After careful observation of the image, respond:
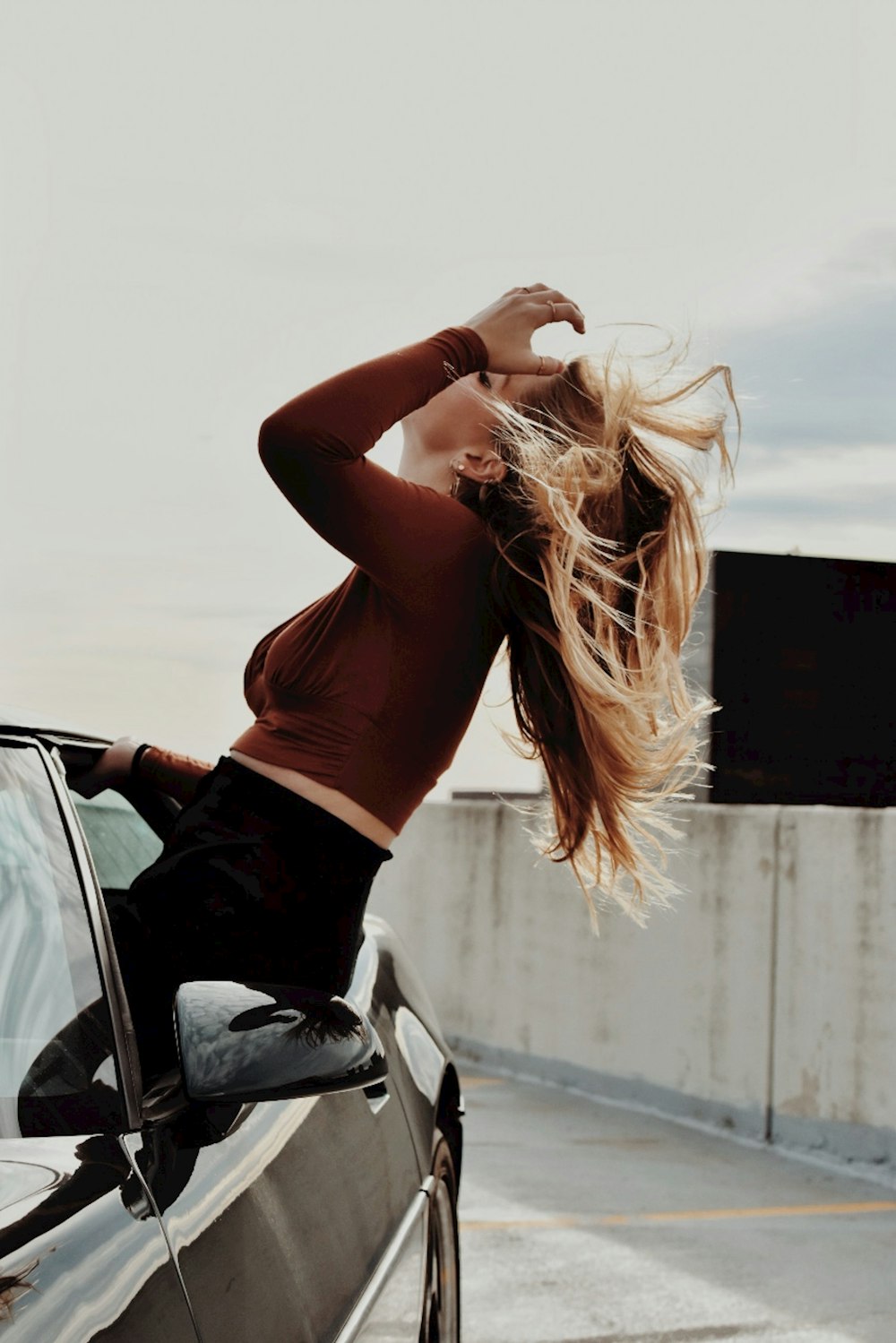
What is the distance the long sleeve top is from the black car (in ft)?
1.29

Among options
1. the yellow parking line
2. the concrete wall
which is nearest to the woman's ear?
the yellow parking line

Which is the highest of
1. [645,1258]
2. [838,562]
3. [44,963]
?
[838,562]

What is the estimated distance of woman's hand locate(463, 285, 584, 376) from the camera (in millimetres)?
2752

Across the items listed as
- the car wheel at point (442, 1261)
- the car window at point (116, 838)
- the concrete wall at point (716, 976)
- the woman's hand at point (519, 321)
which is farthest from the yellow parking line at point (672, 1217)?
the woman's hand at point (519, 321)

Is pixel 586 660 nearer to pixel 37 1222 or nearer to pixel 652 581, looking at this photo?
pixel 652 581

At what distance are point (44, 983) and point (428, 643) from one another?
2.71ft

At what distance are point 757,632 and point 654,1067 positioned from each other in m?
5.19

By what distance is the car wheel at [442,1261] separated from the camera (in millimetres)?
3166

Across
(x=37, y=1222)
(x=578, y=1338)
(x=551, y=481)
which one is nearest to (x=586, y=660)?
(x=551, y=481)

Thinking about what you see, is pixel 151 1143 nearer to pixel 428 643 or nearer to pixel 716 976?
pixel 428 643

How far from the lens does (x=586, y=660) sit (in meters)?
2.77

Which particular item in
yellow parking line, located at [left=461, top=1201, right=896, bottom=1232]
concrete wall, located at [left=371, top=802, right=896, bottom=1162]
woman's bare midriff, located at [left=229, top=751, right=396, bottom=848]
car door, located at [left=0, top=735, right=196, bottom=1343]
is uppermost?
woman's bare midriff, located at [left=229, top=751, right=396, bottom=848]

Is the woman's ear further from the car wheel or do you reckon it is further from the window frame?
the car wheel

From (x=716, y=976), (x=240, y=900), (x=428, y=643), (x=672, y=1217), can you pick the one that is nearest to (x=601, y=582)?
(x=428, y=643)
